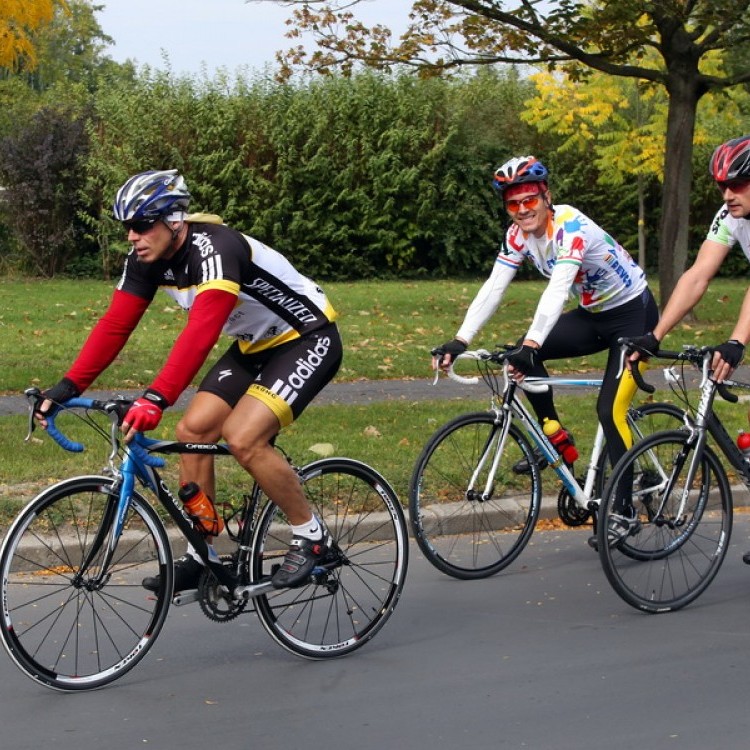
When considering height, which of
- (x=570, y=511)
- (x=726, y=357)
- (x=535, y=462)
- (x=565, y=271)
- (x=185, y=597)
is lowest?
(x=570, y=511)

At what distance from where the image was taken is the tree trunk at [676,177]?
16344 millimetres

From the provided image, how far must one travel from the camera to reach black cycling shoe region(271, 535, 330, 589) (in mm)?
5375

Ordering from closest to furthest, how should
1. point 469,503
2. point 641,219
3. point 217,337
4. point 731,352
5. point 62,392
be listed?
point 217,337, point 62,392, point 731,352, point 469,503, point 641,219

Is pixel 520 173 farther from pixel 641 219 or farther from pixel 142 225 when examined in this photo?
pixel 641 219

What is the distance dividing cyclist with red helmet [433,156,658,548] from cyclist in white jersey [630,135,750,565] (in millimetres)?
455

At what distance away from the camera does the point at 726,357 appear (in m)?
5.88

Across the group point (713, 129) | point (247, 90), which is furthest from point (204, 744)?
point (713, 129)

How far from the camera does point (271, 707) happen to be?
4.90 metres

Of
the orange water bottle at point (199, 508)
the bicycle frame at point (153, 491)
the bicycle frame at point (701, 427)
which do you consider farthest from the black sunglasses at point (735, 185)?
the orange water bottle at point (199, 508)

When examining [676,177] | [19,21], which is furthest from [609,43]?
[19,21]

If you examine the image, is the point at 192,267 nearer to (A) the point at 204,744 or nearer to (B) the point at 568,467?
(A) the point at 204,744

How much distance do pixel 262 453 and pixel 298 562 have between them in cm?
49

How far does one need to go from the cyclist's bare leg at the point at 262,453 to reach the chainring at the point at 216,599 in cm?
32

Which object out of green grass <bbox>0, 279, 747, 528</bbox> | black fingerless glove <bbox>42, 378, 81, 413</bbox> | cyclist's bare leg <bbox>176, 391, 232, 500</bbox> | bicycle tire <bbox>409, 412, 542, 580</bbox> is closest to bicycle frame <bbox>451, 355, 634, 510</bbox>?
bicycle tire <bbox>409, 412, 542, 580</bbox>
